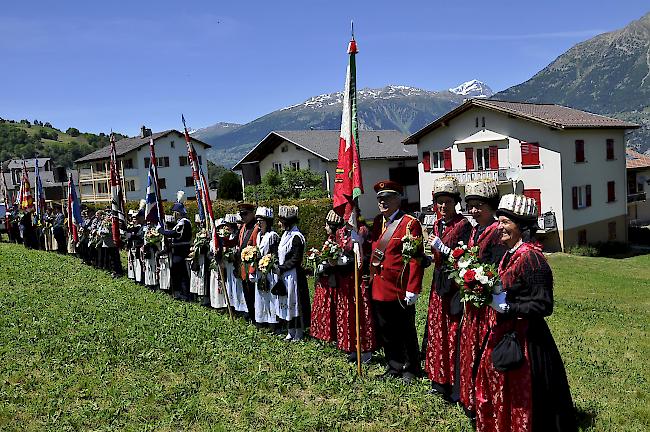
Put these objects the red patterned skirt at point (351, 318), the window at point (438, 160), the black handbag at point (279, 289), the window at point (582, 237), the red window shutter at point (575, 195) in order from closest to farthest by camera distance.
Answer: the red patterned skirt at point (351, 318), the black handbag at point (279, 289), the red window shutter at point (575, 195), the window at point (582, 237), the window at point (438, 160)

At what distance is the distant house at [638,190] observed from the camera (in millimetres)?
45844

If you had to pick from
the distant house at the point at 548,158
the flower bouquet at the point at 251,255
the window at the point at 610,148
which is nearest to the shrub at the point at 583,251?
the distant house at the point at 548,158

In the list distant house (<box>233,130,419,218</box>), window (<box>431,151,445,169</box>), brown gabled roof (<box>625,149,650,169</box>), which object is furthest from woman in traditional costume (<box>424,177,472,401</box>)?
brown gabled roof (<box>625,149,650,169</box>)

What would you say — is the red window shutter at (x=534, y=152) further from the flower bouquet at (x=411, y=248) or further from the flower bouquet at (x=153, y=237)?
the flower bouquet at (x=411, y=248)

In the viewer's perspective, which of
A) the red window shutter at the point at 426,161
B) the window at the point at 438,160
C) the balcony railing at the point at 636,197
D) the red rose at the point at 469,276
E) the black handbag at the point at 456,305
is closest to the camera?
the red rose at the point at 469,276

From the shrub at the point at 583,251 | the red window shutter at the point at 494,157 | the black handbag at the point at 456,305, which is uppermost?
the red window shutter at the point at 494,157

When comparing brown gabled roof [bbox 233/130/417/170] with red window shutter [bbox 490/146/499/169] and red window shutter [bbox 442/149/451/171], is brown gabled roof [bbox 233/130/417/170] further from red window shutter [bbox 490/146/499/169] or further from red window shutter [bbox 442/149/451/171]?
red window shutter [bbox 490/146/499/169]

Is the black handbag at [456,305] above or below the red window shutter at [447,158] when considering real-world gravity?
below

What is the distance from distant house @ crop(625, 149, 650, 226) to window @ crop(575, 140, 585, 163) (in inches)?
592

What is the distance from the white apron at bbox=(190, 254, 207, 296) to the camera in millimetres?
12383

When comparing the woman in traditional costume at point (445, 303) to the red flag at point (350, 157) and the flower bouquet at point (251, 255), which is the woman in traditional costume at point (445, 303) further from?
the flower bouquet at point (251, 255)

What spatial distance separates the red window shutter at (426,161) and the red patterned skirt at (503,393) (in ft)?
108

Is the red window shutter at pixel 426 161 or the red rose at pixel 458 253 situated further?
the red window shutter at pixel 426 161

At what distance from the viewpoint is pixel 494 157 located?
33594mm
